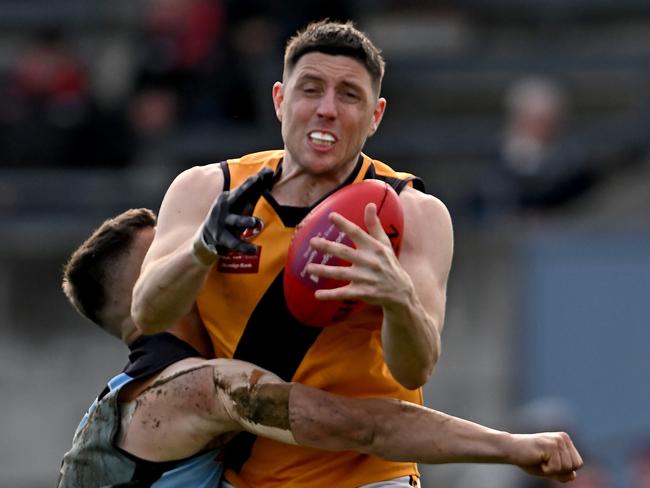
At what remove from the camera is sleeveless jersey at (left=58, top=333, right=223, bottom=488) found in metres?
6.34

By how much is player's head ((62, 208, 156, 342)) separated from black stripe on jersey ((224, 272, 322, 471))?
2.21 ft

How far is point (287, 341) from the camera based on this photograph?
20.3ft

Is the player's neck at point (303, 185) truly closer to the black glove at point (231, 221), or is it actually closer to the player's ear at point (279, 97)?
the player's ear at point (279, 97)

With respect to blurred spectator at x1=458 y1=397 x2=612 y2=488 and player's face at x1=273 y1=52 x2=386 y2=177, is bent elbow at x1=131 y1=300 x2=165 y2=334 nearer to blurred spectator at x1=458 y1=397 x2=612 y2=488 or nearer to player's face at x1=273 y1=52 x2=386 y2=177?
player's face at x1=273 y1=52 x2=386 y2=177

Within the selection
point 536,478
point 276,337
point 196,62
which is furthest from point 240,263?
point 196,62

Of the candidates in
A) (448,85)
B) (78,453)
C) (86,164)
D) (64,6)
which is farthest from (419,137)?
(78,453)

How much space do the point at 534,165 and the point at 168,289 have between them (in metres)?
7.00

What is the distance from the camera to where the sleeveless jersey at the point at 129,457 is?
6.34m

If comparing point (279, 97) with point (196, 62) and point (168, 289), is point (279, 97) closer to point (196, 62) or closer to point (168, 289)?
point (168, 289)

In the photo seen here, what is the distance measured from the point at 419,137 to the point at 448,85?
120cm

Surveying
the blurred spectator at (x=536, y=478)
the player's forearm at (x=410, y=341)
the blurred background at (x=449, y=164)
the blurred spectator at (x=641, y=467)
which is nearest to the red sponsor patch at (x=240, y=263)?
the player's forearm at (x=410, y=341)

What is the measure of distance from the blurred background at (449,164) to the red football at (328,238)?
4681 mm

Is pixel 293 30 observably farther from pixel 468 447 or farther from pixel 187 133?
→ pixel 468 447

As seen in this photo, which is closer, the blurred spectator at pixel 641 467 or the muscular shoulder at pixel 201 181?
the muscular shoulder at pixel 201 181
